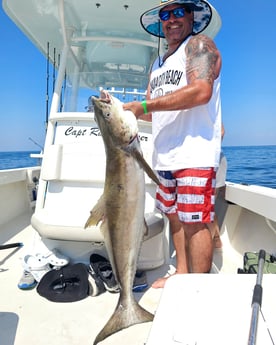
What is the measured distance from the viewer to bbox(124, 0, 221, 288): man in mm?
2189

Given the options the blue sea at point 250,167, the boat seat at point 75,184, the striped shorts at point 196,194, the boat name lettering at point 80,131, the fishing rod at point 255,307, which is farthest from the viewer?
the blue sea at point 250,167

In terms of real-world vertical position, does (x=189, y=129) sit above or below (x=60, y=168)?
above

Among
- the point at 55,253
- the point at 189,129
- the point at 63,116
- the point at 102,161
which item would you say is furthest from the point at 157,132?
the point at 55,253

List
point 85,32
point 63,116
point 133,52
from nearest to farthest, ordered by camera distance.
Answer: point 63,116 < point 85,32 < point 133,52

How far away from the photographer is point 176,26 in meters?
2.45

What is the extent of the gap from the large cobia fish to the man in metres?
0.28

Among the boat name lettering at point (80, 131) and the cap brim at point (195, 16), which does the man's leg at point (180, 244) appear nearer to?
the boat name lettering at point (80, 131)

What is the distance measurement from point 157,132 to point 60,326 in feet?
5.40

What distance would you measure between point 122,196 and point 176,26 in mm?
1464

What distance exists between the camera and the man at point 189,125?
2189 millimetres

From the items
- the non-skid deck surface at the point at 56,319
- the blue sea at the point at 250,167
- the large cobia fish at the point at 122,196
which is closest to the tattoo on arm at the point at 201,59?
the large cobia fish at the point at 122,196

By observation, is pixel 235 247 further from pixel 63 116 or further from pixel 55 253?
pixel 63 116

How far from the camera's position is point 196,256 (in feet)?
7.93

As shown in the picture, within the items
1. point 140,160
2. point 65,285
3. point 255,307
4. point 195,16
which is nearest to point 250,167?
point 195,16
